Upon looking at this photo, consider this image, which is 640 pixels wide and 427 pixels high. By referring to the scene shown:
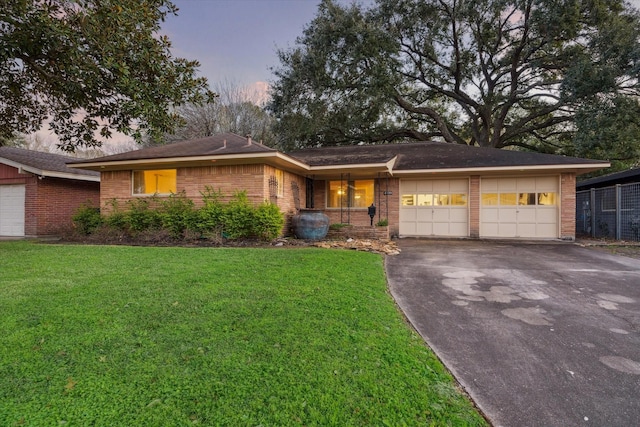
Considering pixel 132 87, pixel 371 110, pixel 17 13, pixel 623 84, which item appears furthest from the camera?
pixel 371 110

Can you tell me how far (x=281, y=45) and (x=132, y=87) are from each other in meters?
14.4

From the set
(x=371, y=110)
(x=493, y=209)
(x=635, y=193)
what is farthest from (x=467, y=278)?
(x=371, y=110)

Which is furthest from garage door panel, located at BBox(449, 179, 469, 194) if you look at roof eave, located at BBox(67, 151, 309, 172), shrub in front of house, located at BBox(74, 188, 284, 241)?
shrub in front of house, located at BBox(74, 188, 284, 241)

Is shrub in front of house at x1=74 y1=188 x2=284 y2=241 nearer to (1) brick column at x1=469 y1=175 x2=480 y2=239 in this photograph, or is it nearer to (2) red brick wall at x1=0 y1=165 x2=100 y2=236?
(2) red brick wall at x1=0 y1=165 x2=100 y2=236

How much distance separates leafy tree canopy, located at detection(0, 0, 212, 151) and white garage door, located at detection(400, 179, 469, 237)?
27.3ft

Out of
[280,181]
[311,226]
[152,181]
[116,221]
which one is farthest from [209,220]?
[116,221]

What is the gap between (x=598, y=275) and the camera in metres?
5.54

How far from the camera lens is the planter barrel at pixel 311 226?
9945mm

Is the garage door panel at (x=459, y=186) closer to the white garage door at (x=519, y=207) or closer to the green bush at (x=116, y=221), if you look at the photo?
the white garage door at (x=519, y=207)

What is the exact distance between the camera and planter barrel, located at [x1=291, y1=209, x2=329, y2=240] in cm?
995

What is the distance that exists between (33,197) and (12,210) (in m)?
1.35

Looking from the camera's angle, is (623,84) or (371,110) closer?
(623,84)

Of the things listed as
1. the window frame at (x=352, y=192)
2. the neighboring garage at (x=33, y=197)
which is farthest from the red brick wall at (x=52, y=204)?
the window frame at (x=352, y=192)

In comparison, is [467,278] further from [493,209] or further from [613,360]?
[493,209]
